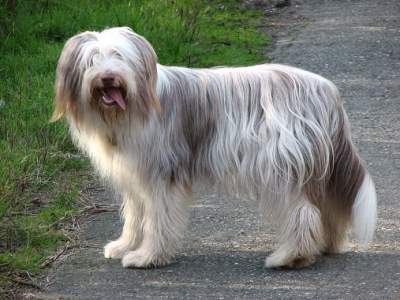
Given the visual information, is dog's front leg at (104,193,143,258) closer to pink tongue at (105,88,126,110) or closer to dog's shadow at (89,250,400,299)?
dog's shadow at (89,250,400,299)

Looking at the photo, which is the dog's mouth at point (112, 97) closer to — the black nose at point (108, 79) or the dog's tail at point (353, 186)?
the black nose at point (108, 79)

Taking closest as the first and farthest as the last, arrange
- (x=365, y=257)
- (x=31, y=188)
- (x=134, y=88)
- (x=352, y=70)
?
(x=134, y=88), (x=365, y=257), (x=31, y=188), (x=352, y=70)

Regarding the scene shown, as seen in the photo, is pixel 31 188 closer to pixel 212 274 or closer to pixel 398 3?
pixel 212 274

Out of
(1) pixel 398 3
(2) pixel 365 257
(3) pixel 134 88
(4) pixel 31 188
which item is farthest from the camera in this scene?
(1) pixel 398 3

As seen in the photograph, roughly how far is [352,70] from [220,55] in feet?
4.20

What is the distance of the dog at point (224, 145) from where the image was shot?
5574mm

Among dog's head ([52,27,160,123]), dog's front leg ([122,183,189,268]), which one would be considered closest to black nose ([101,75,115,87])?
dog's head ([52,27,160,123])

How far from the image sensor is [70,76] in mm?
5531

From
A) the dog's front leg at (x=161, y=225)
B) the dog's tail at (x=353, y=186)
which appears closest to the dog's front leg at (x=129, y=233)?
the dog's front leg at (x=161, y=225)

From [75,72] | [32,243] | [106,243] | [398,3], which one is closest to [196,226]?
[106,243]

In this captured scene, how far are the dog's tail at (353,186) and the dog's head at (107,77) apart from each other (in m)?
1.03

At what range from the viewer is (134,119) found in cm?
559

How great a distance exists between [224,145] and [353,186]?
740 mm

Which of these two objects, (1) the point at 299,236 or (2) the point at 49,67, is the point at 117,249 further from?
(2) the point at 49,67
